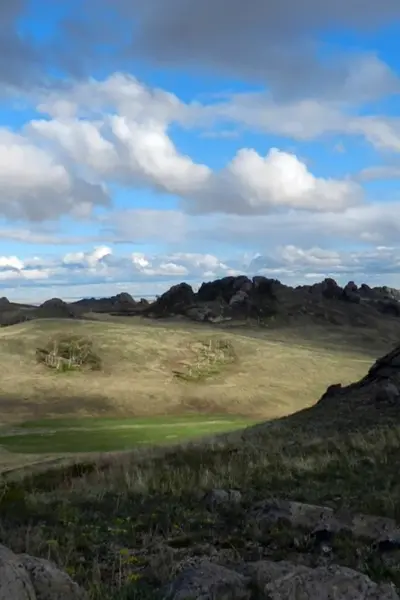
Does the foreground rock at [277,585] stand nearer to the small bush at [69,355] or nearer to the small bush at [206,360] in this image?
the small bush at [206,360]

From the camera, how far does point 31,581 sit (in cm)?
540

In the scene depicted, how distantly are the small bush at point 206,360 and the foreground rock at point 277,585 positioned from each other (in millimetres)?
88090

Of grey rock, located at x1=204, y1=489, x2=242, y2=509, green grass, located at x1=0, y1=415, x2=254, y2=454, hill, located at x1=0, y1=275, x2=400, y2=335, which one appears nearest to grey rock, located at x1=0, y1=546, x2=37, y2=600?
grey rock, located at x1=204, y1=489, x2=242, y2=509

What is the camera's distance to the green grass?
149ft

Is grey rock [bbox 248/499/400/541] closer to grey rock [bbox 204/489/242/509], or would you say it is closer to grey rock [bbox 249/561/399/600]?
grey rock [bbox 204/489/242/509]

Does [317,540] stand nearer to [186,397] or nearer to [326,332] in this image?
[186,397]

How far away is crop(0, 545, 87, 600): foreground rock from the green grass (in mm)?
35814

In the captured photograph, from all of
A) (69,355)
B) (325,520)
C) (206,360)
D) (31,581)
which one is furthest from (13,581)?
(206,360)

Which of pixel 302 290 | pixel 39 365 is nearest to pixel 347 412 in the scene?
pixel 39 365

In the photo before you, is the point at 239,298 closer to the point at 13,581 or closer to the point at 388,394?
the point at 388,394

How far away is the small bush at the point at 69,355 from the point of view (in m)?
94.2

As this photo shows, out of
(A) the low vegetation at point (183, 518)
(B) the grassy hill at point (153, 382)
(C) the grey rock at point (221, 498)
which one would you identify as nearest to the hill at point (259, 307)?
(B) the grassy hill at point (153, 382)

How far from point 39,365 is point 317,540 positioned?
8763 centimetres

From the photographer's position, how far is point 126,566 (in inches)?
314
